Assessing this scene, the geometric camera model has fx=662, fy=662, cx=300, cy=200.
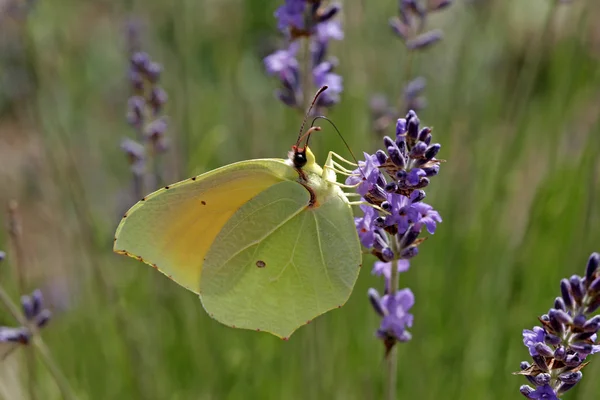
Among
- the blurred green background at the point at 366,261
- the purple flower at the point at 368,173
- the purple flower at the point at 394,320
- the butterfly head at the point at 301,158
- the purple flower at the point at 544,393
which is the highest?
the purple flower at the point at 368,173

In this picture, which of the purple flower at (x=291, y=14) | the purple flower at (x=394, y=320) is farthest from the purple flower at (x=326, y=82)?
the purple flower at (x=394, y=320)

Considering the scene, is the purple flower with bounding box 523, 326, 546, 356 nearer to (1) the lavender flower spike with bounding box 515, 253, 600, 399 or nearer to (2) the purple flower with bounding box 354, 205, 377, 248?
(1) the lavender flower spike with bounding box 515, 253, 600, 399

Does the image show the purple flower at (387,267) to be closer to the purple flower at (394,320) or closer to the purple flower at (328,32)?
the purple flower at (394,320)

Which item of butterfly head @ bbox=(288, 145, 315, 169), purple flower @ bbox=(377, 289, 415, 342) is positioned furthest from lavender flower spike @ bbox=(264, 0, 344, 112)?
purple flower @ bbox=(377, 289, 415, 342)

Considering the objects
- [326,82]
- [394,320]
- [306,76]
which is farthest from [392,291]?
[326,82]

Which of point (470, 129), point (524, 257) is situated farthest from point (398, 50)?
point (524, 257)

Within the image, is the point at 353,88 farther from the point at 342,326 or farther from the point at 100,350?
the point at 100,350
